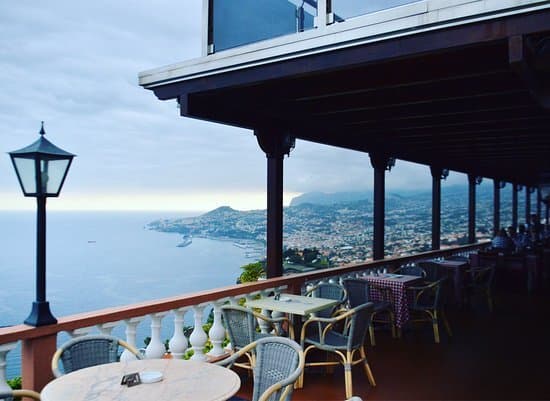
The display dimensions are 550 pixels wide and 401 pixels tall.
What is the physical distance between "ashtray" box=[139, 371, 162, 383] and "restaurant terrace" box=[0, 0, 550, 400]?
0.98 meters

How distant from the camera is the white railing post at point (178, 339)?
380 centimetres

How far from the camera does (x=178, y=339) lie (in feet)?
12.5

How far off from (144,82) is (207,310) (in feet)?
7.21

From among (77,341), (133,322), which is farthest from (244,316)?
(77,341)

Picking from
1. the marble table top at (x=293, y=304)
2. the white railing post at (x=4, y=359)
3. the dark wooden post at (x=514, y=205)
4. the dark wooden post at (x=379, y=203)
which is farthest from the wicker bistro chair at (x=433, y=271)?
the dark wooden post at (x=514, y=205)

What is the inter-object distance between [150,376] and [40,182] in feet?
4.85

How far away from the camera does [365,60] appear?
3131mm

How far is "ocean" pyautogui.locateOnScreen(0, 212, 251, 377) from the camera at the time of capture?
3490 millimetres

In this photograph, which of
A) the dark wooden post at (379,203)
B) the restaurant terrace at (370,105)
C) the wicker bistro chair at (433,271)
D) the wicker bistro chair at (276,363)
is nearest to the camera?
the wicker bistro chair at (276,363)

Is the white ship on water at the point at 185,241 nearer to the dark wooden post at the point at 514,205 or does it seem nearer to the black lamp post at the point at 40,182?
the black lamp post at the point at 40,182

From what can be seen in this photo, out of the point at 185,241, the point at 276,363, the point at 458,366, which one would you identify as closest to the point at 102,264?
the point at 185,241

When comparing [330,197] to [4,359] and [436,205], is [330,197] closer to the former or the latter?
[436,205]

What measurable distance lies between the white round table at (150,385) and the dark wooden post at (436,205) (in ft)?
26.6

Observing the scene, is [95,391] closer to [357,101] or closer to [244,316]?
[244,316]
